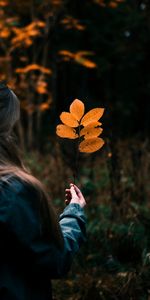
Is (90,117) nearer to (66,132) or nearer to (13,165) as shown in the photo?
Result: (66,132)

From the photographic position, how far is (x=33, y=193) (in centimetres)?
147

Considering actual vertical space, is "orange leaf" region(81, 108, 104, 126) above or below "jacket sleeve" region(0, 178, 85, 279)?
above

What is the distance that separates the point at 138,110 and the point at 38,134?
6.32m

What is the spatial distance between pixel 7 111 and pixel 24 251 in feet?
1.31

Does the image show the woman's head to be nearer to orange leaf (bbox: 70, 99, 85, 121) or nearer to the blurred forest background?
orange leaf (bbox: 70, 99, 85, 121)

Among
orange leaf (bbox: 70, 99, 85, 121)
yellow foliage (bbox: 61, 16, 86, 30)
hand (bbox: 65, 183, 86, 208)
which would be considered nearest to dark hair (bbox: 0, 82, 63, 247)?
hand (bbox: 65, 183, 86, 208)

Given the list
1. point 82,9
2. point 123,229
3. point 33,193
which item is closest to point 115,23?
point 82,9

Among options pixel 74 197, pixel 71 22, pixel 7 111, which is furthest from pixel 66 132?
pixel 71 22

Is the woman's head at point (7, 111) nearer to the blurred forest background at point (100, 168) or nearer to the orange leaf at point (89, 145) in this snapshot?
the orange leaf at point (89, 145)

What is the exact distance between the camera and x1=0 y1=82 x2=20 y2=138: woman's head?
5.00 ft

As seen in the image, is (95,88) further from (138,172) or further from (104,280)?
(104,280)

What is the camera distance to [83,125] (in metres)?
1.94

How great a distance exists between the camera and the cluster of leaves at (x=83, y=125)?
6.27ft

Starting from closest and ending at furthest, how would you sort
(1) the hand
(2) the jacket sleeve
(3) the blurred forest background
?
1. (2) the jacket sleeve
2. (1) the hand
3. (3) the blurred forest background
